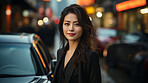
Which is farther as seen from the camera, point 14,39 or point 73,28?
point 14,39

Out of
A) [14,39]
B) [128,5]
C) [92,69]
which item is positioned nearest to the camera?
[92,69]

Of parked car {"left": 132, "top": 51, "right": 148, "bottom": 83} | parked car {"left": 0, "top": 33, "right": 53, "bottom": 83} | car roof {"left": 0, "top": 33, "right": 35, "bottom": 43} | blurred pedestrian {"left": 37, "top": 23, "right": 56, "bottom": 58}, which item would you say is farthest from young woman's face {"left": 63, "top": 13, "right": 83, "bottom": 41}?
blurred pedestrian {"left": 37, "top": 23, "right": 56, "bottom": 58}

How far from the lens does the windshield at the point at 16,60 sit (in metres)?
3.32

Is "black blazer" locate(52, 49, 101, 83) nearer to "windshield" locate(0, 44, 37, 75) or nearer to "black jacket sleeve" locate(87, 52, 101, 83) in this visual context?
"black jacket sleeve" locate(87, 52, 101, 83)

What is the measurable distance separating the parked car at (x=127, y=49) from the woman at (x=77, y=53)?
4.39 m

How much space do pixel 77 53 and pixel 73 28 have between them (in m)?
0.23

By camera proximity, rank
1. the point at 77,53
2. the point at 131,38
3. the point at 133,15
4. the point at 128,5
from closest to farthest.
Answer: the point at 77,53 < the point at 128,5 < the point at 131,38 < the point at 133,15

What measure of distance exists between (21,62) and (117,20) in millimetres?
25208

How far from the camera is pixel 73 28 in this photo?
2201mm

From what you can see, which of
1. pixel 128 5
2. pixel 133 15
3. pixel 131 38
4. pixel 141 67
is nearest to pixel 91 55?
pixel 141 67

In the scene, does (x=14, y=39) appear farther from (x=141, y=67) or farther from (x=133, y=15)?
(x=133, y=15)

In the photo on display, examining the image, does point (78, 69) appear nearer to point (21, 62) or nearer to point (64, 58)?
point (64, 58)

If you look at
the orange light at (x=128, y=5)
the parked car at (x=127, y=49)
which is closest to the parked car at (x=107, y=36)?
the parked car at (x=127, y=49)

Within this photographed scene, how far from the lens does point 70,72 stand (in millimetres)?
2139
